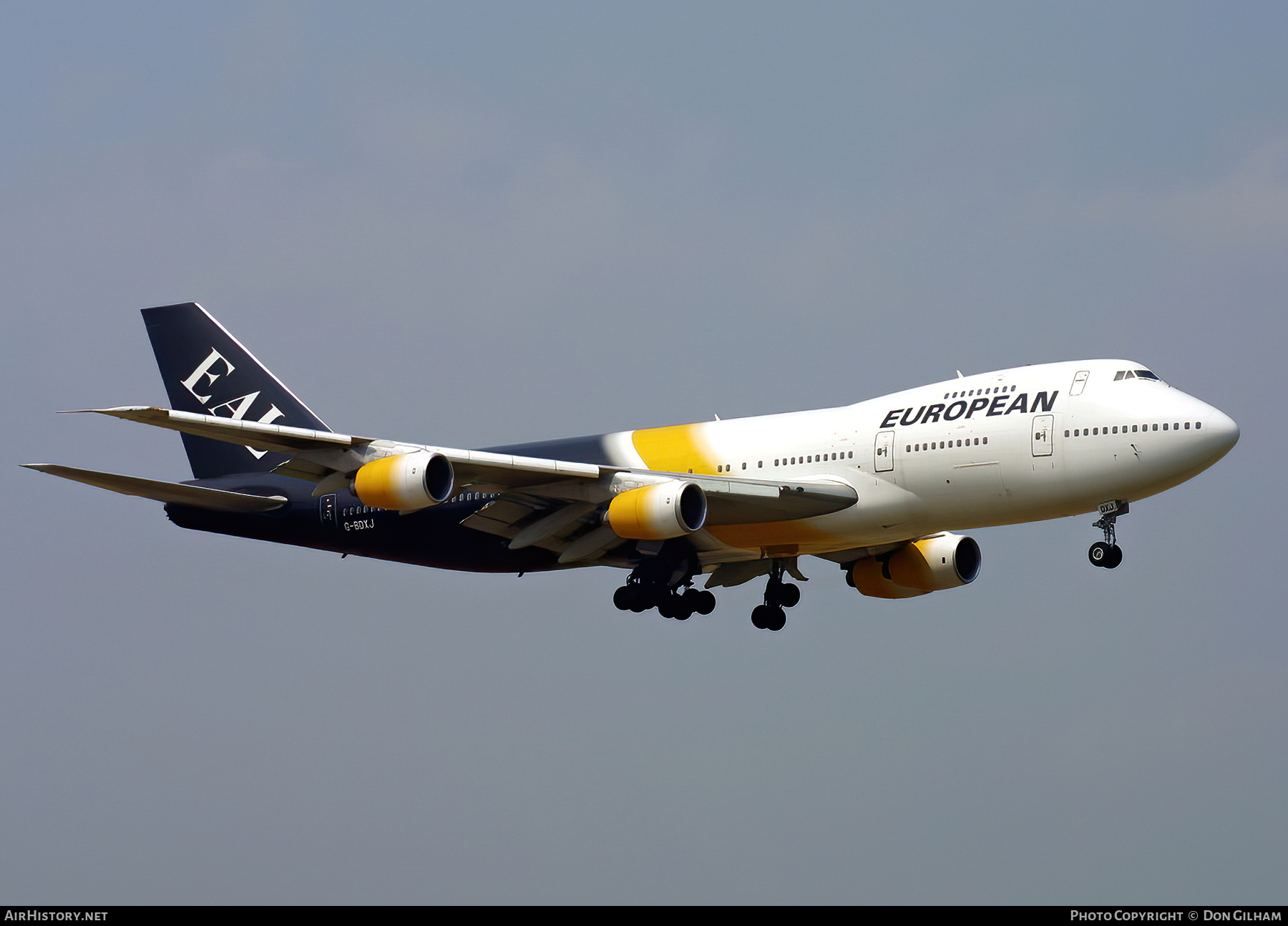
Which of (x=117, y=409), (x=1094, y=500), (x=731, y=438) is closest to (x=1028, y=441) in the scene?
(x=1094, y=500)

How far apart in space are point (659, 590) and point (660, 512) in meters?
4.50

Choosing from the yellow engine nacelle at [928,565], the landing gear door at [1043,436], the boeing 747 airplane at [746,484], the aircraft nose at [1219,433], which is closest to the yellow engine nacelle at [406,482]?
the boeing 747 airplane at [746,484]

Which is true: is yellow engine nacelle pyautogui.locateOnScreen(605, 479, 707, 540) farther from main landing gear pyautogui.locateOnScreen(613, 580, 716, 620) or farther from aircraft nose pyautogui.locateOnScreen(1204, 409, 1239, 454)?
aircraft nose pyautogui.locateOnScreen(1204, 409, 1239, 454)

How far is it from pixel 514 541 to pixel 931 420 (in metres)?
10.5

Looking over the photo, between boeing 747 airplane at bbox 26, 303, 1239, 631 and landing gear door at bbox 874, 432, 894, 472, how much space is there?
0.15ft

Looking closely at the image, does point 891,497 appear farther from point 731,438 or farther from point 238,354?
point 238,354

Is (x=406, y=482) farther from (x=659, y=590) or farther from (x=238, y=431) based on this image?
(x=659, y=590)

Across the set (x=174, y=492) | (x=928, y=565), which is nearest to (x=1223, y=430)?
(x=928, y=565)

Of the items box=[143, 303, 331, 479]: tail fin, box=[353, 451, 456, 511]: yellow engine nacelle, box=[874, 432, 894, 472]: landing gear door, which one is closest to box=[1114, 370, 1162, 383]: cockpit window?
box=[874, 432, 894, 472]: landing gear door

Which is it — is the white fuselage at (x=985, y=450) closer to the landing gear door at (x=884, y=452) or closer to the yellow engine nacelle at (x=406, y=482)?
the landing gear door at (x=884, y=452)

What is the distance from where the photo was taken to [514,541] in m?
40.3

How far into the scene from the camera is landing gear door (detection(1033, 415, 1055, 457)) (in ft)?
119

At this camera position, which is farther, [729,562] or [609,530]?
[729,562]

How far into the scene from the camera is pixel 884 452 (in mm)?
37844
